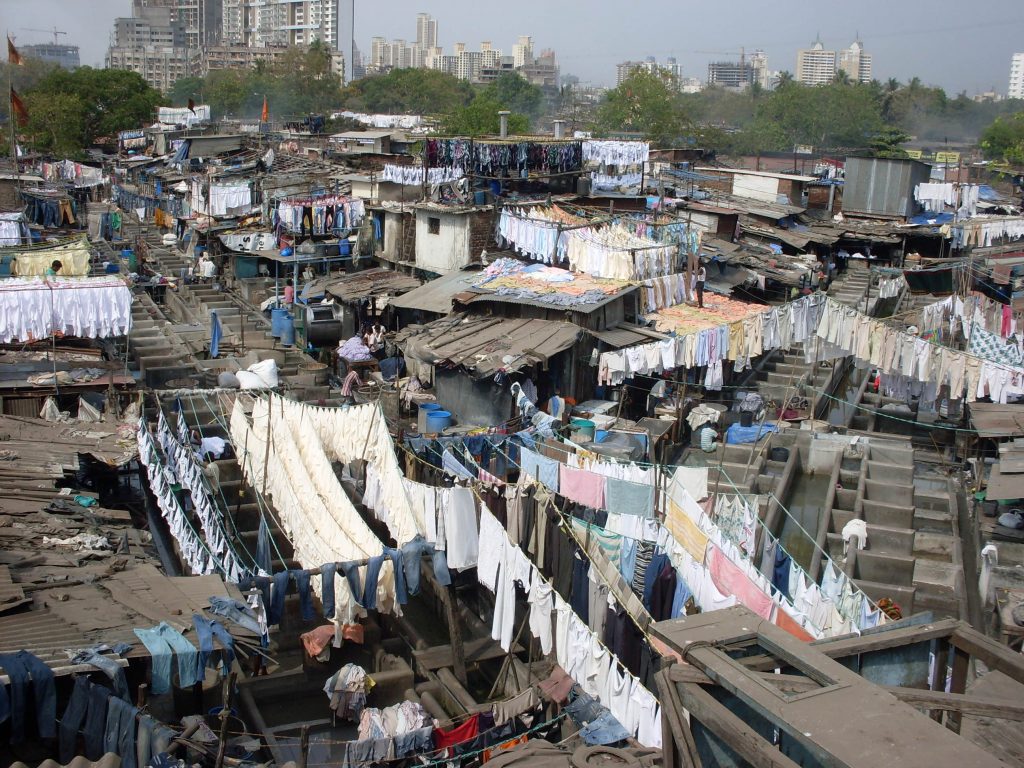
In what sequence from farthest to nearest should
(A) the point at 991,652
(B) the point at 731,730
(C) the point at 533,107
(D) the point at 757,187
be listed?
1. (C) the point at 533,107
2. (D) the point at 757,187
3. (A) the point at 991,652
4. (B) the point at 731,730

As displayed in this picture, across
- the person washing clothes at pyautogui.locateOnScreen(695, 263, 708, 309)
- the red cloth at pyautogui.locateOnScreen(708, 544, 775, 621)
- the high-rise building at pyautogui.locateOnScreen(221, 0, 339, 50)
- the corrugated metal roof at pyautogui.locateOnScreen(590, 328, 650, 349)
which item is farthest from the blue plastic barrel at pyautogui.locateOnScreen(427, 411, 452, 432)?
the high-rise building at pyautogui.locateOnScreen(221, 0, 339, 50)

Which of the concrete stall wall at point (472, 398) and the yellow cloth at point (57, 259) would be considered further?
the yellow cloth at point (57, 259)

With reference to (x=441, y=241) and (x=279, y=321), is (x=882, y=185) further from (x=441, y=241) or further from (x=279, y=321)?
(x=279, y=321)

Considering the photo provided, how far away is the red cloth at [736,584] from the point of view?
10633 millimetres

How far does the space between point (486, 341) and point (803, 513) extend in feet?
23.1

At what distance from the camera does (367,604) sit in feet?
39.1

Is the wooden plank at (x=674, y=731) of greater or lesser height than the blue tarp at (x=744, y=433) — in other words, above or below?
above

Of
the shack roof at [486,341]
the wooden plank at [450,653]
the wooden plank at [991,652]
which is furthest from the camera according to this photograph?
the shack roof at [486,341]

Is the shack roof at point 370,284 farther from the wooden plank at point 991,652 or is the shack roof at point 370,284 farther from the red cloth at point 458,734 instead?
the wooden plank at point 991,652

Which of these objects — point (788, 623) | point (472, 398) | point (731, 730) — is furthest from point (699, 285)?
point (731, 730)

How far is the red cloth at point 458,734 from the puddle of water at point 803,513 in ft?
27.6

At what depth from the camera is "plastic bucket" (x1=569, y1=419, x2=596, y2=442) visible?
17734mm

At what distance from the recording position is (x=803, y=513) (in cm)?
1922

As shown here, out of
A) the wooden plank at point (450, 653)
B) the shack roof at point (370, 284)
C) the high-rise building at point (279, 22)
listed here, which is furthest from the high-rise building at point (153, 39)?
the wooden plank at point (450, 653)
